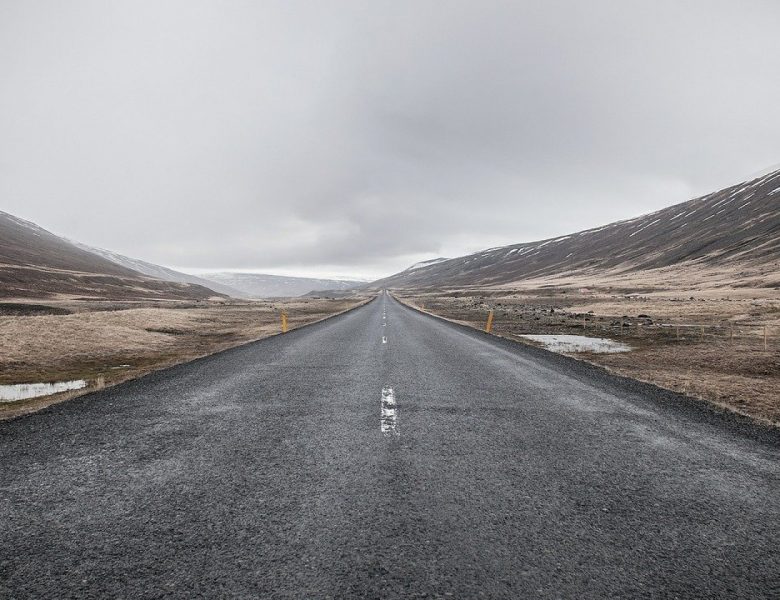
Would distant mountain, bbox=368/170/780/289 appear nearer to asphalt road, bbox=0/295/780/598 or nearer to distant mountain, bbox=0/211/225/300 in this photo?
asphalt road, bbox=0/295/780/598

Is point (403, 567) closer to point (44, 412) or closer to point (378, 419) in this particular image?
point (378, 419)

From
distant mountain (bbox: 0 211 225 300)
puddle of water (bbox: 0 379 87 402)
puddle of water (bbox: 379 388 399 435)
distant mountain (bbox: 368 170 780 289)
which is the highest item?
distant mountain (bbox: 368 170 780 289)

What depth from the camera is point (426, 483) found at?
4.60 meters

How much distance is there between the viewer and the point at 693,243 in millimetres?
127188

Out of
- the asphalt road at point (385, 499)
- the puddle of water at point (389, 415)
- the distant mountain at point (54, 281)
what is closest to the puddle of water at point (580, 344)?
the asphalt road at point (385, 499)

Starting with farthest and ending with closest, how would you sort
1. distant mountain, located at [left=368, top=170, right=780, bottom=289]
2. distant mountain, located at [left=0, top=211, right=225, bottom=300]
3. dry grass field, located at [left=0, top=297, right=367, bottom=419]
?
1. distant mountain, located at [left=368, top=170, right=780, bottom=289]
2. distant mountain, located at [left=0, top=211, right=225, bottom=300]
3. dry grass field, located at [left=0, top=297, right=367, bottom=419]

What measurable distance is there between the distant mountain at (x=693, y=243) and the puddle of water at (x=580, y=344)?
2573 inches

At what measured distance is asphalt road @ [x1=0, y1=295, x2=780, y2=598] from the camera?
10.00ft

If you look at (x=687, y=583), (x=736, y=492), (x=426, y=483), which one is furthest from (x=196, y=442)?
(x=736, y=492)

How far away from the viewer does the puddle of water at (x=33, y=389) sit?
972 centimetres

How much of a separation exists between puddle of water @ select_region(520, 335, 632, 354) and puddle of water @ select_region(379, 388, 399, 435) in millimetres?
10925

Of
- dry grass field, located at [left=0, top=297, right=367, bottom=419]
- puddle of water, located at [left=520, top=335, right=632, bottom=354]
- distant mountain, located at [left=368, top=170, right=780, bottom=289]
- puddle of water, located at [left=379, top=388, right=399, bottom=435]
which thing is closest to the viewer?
puddle of water, located at [left=379, top=388, right=399, bottom=435]

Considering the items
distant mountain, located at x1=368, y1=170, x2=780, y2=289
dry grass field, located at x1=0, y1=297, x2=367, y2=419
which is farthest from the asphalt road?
distant mountain, located at x1=368, y1=170, x2=780, y2=289

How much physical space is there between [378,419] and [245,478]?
2683 millimetres
